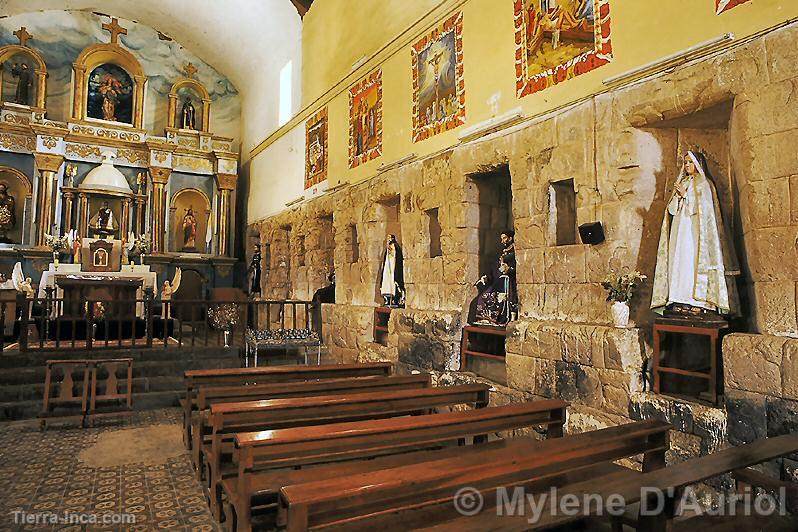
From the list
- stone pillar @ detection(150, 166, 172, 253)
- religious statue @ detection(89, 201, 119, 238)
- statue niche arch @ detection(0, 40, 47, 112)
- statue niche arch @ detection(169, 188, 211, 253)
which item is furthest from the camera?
statue niche arch @ detection(169, 188, 211, 253)

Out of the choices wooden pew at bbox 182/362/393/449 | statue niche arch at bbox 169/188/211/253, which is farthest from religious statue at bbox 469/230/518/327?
statue niche arch at bbox 169/188/211/253

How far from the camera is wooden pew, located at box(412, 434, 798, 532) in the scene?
193 centimetres

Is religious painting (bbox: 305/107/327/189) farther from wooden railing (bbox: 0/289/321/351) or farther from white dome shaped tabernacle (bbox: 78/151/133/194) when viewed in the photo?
white dome shaped tabernacle (bbox: 78/151/133/194)

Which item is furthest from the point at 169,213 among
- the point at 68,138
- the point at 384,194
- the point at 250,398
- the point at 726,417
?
the point at 726,417

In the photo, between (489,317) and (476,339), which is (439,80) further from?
(476,339)

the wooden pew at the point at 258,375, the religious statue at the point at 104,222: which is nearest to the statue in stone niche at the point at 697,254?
the wooden pew at the point at 258,375

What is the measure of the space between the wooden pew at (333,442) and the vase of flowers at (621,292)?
145 cm

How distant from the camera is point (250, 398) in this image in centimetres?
444

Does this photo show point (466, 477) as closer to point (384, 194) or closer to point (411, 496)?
point (411, 496)

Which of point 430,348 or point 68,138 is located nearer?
point 430,348

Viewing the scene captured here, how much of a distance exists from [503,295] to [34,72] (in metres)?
13.7

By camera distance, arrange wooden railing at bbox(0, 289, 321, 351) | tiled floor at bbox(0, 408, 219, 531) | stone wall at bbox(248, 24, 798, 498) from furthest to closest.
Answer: wooden railing at bbox(0, 289, 321, 351), stone wall at bbox(248, 24, 798, 498), tiled floor at bbox(0, 408, 219, 531)

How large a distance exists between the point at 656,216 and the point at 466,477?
3416 mm

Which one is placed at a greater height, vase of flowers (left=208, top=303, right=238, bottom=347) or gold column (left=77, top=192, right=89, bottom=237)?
gold column (left=77, top=192, right=89, bottom=237)
